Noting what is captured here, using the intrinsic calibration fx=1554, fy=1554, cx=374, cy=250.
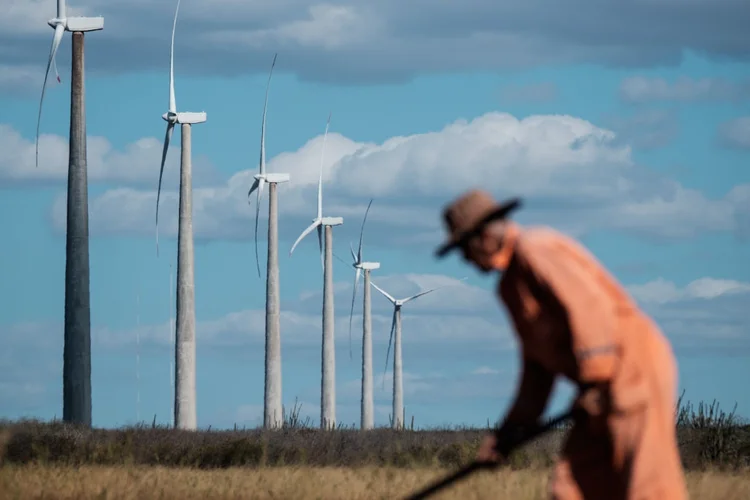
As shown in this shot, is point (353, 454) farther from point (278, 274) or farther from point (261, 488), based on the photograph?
point (278, 274)

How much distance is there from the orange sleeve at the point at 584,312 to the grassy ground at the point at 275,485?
6.61 m

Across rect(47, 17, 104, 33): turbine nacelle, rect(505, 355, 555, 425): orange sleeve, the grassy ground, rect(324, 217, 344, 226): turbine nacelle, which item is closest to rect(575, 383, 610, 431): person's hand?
rect(505, 355, 555, 425): orange sleeve

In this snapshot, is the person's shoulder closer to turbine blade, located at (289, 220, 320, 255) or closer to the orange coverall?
the orange coverall

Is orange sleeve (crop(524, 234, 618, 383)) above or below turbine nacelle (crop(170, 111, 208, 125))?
below

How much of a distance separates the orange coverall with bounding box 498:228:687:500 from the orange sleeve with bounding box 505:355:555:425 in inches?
11.5

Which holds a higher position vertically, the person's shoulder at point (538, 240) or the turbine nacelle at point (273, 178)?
the turbine nacelle at point (273, 178)

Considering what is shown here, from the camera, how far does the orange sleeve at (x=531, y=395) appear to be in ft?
27.6

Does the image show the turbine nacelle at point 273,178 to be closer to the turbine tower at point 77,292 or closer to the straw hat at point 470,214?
the turbine tower at point 77,292

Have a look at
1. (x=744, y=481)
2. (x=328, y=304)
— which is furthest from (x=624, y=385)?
(x=328, y=304)

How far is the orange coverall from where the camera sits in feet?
24.8

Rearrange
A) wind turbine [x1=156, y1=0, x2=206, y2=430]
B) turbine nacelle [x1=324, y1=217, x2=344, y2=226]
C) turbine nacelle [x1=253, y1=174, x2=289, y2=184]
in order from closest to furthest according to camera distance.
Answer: wind turbine [x1=156, y1=0, x2=206, y2=430]
turbine nacelle [x1=253, y1=174, x2=289, y2=184]
turbine nacelle [x1=324, y1=217, x2=344, y2=226]

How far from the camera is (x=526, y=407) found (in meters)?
8.44

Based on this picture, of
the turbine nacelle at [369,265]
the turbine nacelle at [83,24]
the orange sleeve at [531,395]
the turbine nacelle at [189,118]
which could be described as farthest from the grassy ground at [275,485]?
the turbine nacelle at [369,265]

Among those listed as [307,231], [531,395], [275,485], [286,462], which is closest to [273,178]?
[307,231]
